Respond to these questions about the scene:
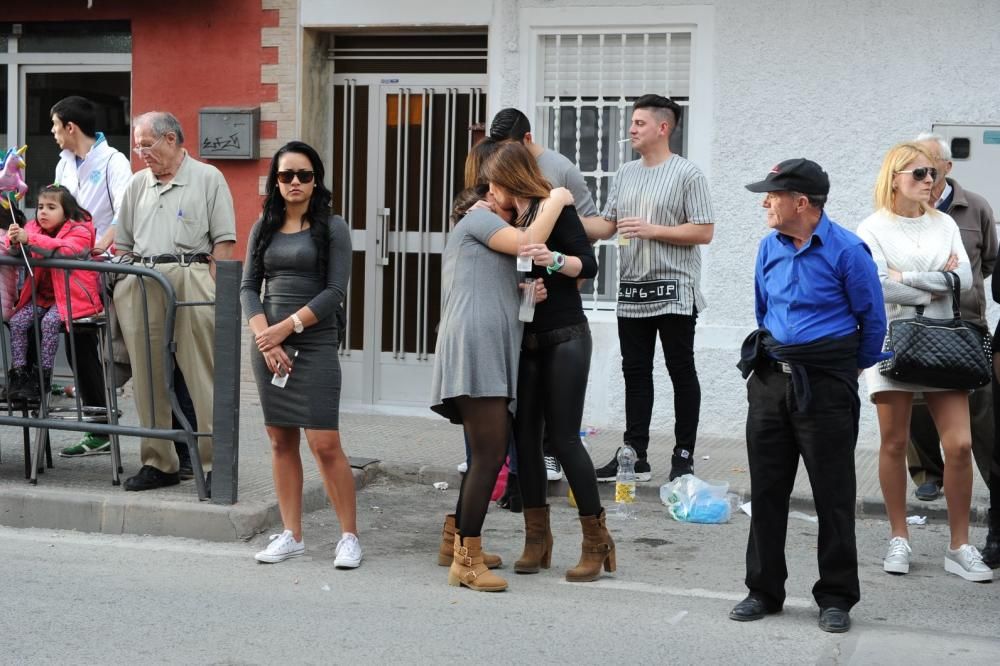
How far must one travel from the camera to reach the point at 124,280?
7348mm

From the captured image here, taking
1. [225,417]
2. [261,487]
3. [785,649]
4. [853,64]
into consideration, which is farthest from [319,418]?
[853,64]

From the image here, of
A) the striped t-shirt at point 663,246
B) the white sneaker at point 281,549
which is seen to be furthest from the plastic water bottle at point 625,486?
the white sneaker at point 281,549

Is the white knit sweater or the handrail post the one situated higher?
the white knit sweater

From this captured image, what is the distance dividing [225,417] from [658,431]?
3.89m

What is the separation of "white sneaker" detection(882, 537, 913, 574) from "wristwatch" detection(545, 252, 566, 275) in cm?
204

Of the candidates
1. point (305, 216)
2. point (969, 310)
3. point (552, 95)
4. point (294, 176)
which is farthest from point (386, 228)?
point (969, 310)

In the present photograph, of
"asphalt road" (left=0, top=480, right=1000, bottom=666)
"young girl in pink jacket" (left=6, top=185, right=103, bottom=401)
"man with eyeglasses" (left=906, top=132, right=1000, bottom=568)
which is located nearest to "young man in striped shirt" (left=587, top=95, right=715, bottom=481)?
"asphalt road" (left=0, top=480, right=1000, bottom=666)

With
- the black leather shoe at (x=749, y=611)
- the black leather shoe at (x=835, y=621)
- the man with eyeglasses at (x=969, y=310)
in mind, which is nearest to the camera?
the black leather shoe at (x=835, y=621)

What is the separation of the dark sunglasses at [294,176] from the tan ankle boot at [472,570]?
66.1 inches

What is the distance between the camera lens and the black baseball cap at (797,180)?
17.5ft

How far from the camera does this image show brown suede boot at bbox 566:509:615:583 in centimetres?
595

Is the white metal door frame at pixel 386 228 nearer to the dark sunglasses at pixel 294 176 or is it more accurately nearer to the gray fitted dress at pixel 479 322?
the dark sunglasses at pixel 294 176

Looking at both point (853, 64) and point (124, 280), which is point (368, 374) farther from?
point (853, 64)

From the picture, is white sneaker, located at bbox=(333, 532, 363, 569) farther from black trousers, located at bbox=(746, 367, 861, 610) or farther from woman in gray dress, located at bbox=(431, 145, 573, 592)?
black trousers, located at bbox=(746, 367, 861, 610)
